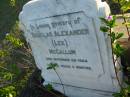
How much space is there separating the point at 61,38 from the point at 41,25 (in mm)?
338

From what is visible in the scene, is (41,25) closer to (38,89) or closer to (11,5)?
(38,89)

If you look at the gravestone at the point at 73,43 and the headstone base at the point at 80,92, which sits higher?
the gravestone at the point at 73,43

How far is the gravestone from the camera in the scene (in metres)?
3.07

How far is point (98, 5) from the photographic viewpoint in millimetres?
2912

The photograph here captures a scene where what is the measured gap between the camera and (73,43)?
337 cm

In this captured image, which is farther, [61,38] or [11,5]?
[11,5]

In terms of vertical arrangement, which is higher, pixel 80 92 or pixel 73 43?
pixel 73 43

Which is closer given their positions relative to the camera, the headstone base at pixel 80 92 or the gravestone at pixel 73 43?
the gravestone at pixel 73 43

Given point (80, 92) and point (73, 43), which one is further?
point (80, 92)

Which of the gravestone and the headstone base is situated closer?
the gravestone

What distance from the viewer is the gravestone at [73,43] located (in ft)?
10.1

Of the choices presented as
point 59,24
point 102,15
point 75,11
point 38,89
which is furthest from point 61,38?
A: point 38,89

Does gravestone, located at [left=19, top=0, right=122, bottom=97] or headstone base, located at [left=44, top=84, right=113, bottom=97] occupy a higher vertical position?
gravestone, located at [left=19, top=0, right=122, bottom=97]

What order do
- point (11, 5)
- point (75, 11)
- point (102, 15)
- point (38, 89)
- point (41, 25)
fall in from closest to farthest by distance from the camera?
1. point (102, 15)
2. point (75, 11)
3. point (41, 25)
4. point (38, 89)
5. point (11, 5)
